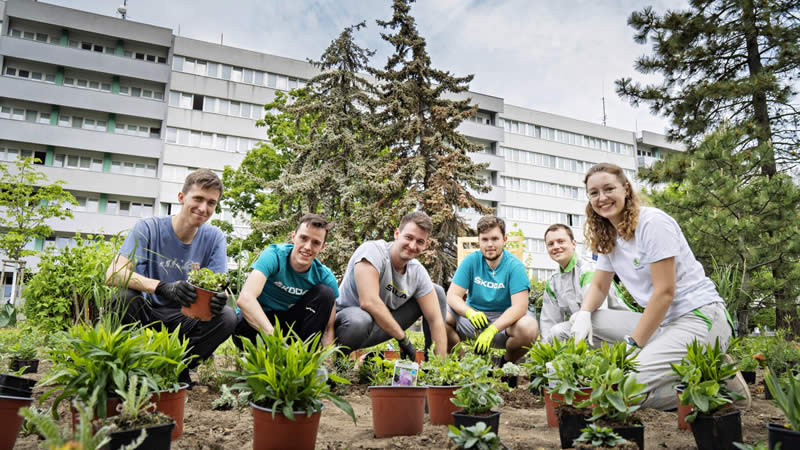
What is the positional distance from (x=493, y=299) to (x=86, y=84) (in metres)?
27.0

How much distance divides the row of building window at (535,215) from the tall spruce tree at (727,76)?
20.2 meters

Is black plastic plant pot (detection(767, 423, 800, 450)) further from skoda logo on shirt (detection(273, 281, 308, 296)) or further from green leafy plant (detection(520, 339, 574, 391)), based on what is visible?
skoda logo on shirt (detection(273, 281, 308, 296))

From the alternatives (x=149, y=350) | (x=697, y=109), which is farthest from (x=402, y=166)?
(x=149, y=350)

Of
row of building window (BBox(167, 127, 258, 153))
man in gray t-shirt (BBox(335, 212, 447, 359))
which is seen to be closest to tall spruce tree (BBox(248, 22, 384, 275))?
row of building window (BBox(167, 127, 258, 153))

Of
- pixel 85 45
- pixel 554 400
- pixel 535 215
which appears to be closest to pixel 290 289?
pixel 554 400

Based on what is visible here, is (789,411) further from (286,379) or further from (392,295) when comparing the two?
(392,295)

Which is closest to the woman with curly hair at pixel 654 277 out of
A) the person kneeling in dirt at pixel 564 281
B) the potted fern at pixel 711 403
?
the potted fern at pixel 711 403

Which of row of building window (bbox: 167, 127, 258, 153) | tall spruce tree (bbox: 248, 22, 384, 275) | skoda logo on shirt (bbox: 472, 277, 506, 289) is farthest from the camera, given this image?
row of building window (bbox: 167, 127, 258, 153)

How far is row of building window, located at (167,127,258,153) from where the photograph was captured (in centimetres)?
2339

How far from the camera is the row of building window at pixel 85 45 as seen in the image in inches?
901

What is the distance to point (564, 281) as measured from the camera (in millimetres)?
4113

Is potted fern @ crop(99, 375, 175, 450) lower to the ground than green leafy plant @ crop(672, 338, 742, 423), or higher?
lower

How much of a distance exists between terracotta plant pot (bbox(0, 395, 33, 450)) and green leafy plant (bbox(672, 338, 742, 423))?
2.52m

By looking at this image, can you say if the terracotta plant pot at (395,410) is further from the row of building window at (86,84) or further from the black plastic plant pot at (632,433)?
the row of building window at (86,84)
